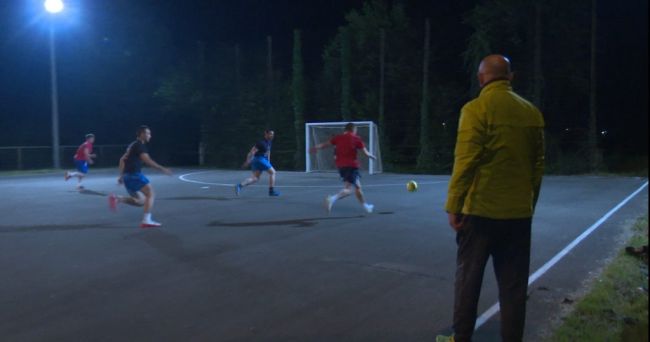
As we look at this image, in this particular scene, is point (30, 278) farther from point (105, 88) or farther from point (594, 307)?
point (105, 88)

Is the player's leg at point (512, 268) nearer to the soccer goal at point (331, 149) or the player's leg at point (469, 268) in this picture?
the player's leg at point (469, 268)

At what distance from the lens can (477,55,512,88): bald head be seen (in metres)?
4.39

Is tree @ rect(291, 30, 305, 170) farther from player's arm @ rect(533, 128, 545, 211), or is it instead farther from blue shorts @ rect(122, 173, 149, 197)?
player's arm @ rect(533, 128, 545, 211)

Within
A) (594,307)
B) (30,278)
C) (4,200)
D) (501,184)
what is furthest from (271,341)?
(4,200)

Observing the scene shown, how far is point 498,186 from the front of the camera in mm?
4258

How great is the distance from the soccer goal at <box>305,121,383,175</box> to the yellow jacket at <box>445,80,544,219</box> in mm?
23327

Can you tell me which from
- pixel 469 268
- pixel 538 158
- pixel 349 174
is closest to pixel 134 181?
pixel 349 174

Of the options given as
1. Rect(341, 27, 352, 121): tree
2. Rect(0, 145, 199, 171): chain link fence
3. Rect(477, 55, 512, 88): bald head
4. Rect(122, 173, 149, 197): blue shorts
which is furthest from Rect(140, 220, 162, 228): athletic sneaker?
Rect(0, 145, 199, 171): chain link fence

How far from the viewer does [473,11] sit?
33.7 m

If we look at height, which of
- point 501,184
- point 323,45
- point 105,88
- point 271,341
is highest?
point 323,45

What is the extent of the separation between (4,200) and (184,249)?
10.3 meters

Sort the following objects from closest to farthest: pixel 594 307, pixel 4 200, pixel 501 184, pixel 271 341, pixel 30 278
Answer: pixel 501 184, pixel 271 341, pixel 594 307, pixel 30 278, pixel 4 200

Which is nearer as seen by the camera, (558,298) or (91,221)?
(558,298)

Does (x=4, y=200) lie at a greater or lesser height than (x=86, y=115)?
lesser
